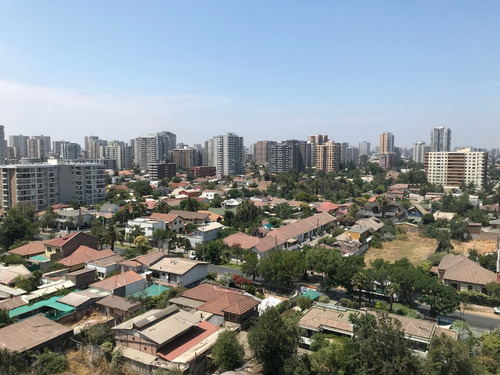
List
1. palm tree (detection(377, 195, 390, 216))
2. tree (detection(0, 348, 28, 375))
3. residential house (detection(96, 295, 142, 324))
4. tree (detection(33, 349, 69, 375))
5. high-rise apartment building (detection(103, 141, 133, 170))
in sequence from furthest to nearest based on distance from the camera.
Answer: high-rise apartment building (detection(103, 141, 133, 170))
palm tree (detection(377, 195, 390, 216))
residential house (detection(96, 295, 142, 324))
tree (detection(33, 349, 69, 375))
tree (detection(0, 348, 28, 375))

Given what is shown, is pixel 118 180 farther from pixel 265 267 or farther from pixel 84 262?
pixel 265 267

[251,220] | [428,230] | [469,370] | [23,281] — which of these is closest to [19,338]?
[23,281]

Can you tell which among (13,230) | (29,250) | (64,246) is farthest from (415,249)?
(13,230)

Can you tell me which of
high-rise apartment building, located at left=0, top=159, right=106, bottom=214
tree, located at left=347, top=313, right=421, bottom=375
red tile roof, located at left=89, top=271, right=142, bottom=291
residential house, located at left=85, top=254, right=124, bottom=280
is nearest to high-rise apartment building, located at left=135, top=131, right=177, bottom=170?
high-rise apartment building, located at left=0, top=159, right=106, bottom=214

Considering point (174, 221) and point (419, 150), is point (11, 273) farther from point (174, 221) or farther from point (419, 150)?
point (419, 150)

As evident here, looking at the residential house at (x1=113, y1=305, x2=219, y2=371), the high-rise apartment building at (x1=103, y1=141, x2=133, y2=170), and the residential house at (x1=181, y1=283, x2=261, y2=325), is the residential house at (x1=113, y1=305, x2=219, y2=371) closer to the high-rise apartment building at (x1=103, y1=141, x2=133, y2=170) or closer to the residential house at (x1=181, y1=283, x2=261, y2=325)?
the residential house at (x1=181, y1=283, x2=261, y2=325)
